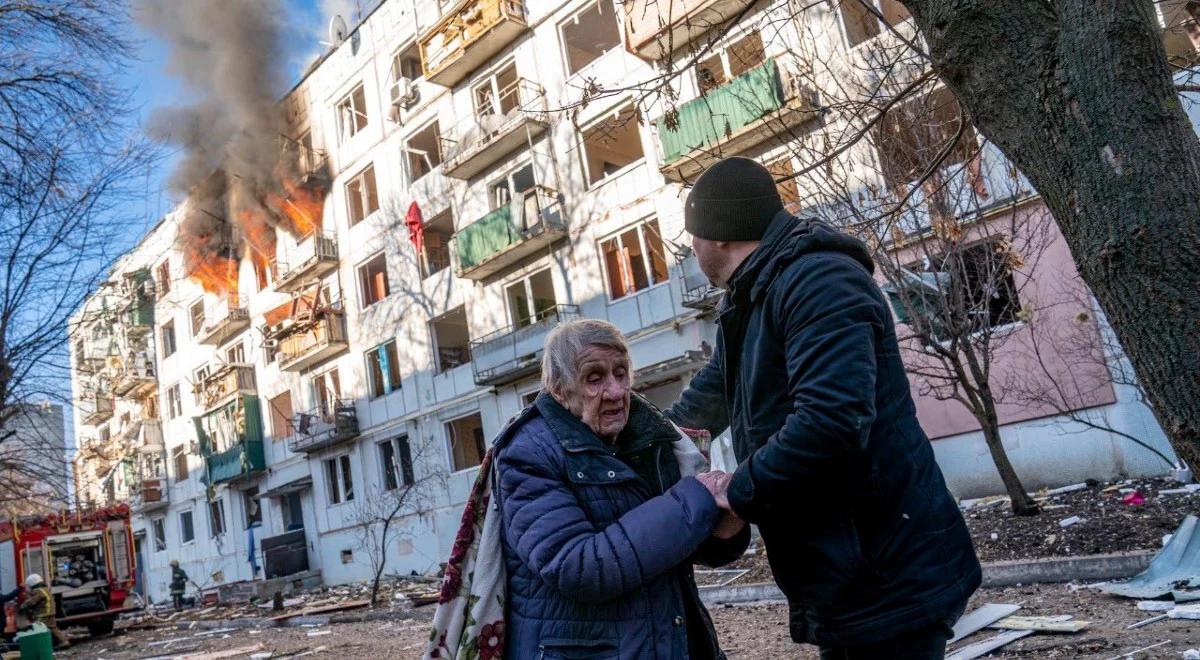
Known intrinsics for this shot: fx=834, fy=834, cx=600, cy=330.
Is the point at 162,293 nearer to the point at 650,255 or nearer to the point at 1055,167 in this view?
the point at 650,255

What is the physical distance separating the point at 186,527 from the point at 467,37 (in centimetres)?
2656

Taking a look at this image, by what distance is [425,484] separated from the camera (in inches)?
900

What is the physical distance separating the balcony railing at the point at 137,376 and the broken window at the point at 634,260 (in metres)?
29.7

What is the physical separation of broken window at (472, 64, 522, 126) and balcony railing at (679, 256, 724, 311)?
8.04 metres

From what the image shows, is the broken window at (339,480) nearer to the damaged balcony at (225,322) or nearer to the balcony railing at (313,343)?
the balcony railing at (313,343)

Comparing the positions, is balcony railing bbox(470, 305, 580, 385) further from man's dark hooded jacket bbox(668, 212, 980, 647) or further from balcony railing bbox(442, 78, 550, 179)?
man's dark hooded jacket bbox(668, 212, 980, 647)

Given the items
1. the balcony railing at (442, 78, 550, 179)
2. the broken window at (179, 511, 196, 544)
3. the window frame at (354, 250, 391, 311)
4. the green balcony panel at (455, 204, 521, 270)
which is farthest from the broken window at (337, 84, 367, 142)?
the broken window at (179, 511, 196, 544)

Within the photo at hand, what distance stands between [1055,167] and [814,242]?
2.72 feet

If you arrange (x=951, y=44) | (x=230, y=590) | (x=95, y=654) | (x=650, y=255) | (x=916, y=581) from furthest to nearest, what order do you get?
1. (x=230, y=590)
2. (x=650, y=255)
3. (x=95, y=654)
4. (x=951, y=44)
5. (x=916, y=581)

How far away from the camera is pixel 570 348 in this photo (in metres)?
2.33

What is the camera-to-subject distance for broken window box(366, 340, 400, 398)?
25188 millimetres

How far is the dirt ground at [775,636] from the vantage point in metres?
4.79

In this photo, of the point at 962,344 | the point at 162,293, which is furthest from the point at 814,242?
the point at 162,293

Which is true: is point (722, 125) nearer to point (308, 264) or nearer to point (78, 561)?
point (308, 264)
